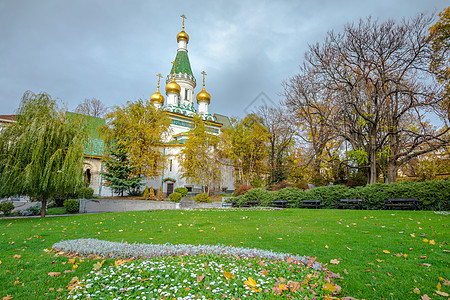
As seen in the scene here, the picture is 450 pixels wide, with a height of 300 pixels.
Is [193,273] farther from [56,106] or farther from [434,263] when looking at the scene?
[56,106]

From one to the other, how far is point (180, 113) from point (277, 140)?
55.9 ft

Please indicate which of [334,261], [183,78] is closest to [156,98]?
[183,78]

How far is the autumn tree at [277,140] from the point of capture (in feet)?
91.7

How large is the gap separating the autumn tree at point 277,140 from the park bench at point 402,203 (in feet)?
45.3

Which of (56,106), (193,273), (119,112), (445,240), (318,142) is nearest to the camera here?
(193,273)

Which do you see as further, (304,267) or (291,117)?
(291,117)

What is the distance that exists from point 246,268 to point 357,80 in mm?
15486

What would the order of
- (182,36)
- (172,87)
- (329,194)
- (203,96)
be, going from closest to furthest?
(329,194) → (172,87) → (203,96) → (182,36)

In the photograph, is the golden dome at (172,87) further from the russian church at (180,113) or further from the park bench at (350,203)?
the park bench at (350,203)

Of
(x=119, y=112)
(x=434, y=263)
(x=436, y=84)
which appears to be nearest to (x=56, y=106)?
(x=119, y=112)

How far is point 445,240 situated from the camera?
19.1 feet

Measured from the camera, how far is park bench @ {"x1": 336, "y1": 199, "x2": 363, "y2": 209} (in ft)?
46.5

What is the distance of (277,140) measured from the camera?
3080cm

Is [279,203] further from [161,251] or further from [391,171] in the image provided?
[161,251]
